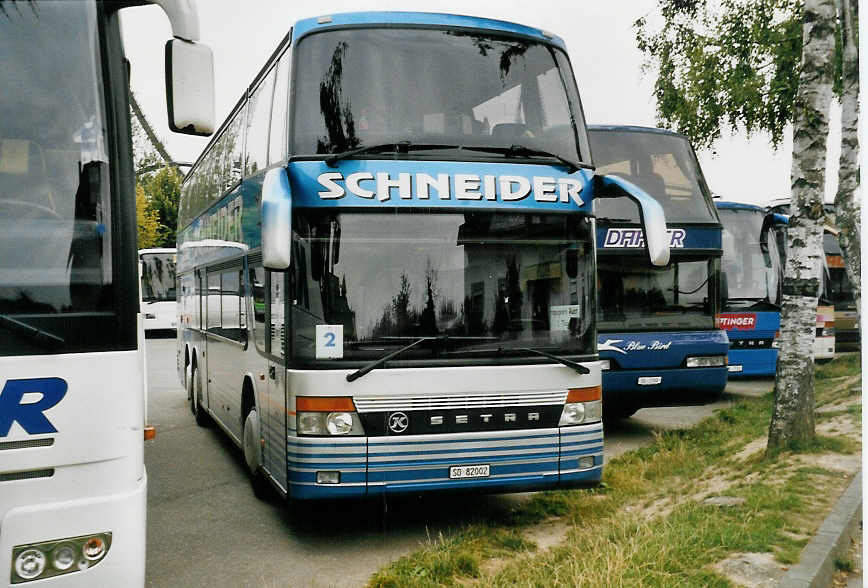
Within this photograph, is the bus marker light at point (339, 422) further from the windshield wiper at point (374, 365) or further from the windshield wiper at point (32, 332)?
the windshield wiper at point (32, 332)

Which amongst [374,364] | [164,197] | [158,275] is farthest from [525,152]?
[164,197]

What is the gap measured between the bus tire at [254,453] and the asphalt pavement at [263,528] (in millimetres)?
123

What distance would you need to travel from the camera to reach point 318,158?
6.05m

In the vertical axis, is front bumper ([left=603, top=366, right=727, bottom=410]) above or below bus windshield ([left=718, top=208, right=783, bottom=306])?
below

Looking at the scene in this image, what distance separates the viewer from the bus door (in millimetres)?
6188

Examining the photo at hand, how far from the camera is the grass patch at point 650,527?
5.11m

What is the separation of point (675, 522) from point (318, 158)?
136 inches

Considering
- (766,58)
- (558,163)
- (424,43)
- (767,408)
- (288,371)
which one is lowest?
(767,408)

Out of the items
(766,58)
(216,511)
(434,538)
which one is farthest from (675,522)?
(766,58)

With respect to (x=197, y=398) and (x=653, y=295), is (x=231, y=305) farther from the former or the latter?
(x=653, y=295)

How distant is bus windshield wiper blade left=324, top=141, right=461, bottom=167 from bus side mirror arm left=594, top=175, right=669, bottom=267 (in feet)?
3.98

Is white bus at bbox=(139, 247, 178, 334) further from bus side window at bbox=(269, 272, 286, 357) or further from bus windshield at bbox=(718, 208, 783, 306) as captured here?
bus side window at bbox=(269, 272, 286, 357)

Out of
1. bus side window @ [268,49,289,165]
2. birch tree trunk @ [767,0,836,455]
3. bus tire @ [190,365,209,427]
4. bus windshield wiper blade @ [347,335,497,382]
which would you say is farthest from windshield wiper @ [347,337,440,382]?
bus tire @ [190,365,209,427]

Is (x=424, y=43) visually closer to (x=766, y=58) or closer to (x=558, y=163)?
(x=558, y=163)
